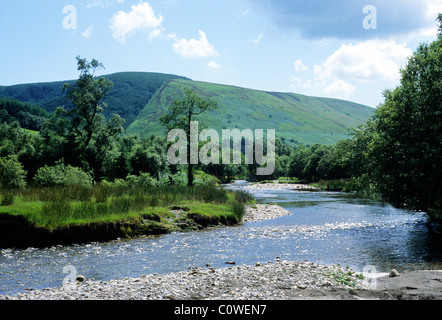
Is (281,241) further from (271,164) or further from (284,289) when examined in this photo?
(271,164)

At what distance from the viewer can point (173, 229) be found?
72.9 ft

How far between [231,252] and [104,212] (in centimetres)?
888

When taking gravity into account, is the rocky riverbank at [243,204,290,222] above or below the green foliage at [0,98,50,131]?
below

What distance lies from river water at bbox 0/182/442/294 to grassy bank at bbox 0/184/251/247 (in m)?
1.41

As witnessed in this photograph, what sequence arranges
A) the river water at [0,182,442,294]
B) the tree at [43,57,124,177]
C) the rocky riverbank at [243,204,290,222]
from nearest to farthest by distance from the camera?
the river water at [0,182,442,294] < the rocky riverbank at [243,204,290,222] < the tree at [43,57,124,177]

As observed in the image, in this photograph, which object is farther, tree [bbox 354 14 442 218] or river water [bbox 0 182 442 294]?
tree [bbox 354 14 442 218]

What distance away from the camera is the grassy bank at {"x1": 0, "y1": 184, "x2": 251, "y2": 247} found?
18.2 metres

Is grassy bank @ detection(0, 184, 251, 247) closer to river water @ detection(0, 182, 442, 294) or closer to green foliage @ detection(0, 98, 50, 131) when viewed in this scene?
river water @ detection(0, 182, 442, 294)

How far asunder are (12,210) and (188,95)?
1029 inches

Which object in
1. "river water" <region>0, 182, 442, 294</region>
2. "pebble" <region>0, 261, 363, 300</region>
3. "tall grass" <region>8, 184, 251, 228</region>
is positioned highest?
"tall grass" <region>8, 184, 251, 228</region>

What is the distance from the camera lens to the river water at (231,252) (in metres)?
13.1

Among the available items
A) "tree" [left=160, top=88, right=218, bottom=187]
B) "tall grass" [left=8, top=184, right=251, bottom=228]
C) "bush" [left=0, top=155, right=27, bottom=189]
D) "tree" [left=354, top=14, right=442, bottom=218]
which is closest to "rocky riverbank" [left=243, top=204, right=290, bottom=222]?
"tall grass" [left=8, top=184, right=251, bottom=228]

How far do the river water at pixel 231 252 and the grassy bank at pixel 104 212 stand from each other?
Answer: 4.63 feet

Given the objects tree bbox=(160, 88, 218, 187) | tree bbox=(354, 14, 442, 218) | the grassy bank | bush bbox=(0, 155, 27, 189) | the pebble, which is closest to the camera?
the pebble
